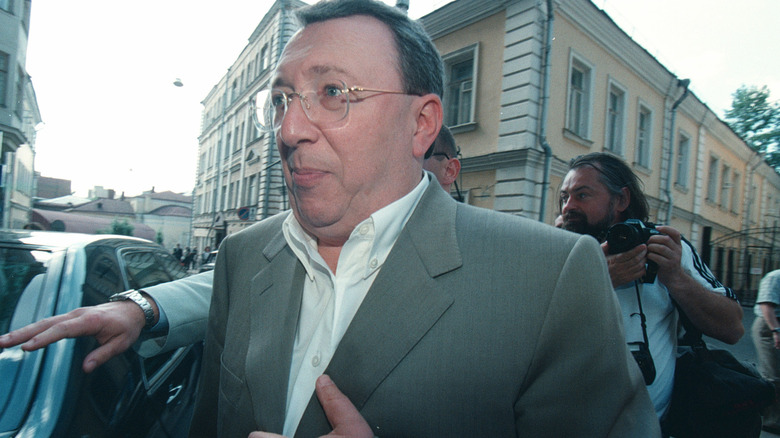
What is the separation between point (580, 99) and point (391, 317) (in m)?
11.0

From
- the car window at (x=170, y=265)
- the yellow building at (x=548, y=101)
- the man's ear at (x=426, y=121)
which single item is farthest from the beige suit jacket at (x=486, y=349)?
the yellow building at (x=548, y=101)

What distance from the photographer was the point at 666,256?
161 centimetres

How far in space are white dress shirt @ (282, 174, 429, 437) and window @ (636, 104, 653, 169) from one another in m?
13.4

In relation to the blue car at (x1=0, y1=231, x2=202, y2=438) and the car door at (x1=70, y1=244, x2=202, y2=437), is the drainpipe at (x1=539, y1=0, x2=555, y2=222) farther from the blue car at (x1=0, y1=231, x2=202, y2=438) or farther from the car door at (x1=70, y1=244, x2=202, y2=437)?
the blue car at (x1=0, y1=231, x2=202, y2=438)

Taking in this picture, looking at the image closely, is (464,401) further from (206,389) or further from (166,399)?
(166,399)

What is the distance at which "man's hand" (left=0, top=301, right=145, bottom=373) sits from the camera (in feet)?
3.74

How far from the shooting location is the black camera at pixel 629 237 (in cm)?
165

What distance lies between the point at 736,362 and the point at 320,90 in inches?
74.4

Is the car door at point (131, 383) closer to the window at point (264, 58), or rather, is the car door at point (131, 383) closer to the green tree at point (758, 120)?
the window at point (264, 58)

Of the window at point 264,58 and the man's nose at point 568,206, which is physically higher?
the window at point 264,58

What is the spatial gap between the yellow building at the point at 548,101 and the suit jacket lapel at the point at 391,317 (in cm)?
814

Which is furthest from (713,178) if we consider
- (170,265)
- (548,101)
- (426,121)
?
(426,121)

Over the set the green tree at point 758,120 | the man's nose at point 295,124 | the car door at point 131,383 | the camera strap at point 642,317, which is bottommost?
the car door at point 131,383

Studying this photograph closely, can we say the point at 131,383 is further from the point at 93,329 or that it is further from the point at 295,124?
the point at 295,124
